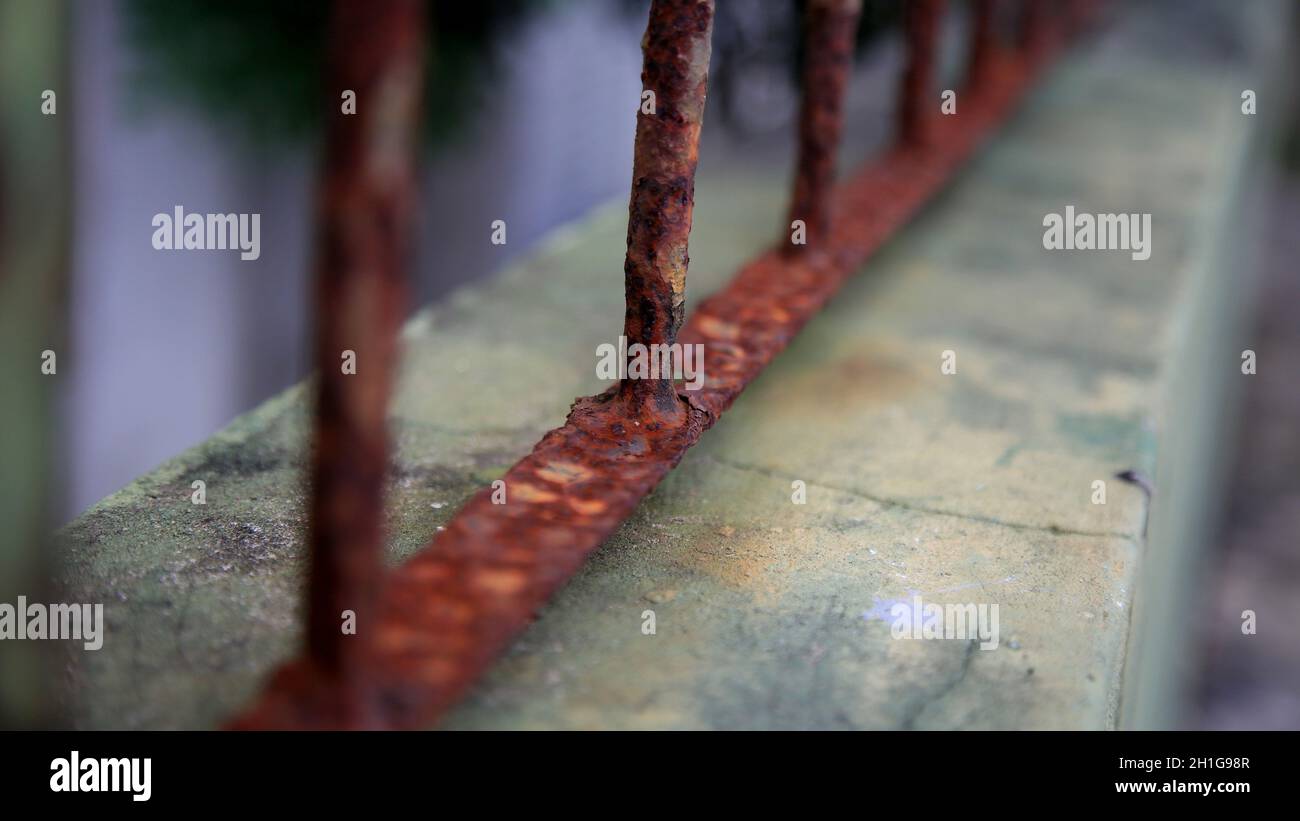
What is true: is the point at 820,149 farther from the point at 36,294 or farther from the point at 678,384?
the point at 36,294

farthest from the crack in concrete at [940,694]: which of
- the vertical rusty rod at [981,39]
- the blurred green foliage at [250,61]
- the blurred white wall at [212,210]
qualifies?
the blurred green foliage at [250,61]

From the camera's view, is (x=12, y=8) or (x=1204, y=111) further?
(x=1204, y=111)

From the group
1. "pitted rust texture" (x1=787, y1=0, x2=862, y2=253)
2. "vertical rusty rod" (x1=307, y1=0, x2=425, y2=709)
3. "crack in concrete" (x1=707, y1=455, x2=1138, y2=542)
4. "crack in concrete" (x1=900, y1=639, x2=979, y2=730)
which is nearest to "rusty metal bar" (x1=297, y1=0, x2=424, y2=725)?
"vertical rusty rod" (x1=307, y1=0, x2=425, y2=709)

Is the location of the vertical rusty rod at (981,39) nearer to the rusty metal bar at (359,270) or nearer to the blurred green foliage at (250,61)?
the blurred green foliage at (250,61)

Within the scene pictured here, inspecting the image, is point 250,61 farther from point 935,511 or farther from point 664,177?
point 935,511

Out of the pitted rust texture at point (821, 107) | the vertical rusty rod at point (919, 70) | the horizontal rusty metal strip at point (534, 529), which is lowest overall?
the horizontal rusty metal strip at point (534, 529)

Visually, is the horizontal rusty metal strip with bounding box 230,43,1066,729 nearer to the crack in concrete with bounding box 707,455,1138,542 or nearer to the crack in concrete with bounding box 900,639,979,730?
the crack in concrete with bounding box 707,455,1138,542

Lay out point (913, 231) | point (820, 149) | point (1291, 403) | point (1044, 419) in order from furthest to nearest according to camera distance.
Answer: point (1291, 403), point (913, 231), point (820, 149), point (1044, 419)

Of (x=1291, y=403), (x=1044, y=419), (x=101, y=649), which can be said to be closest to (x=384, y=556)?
(x=101, y=649)
